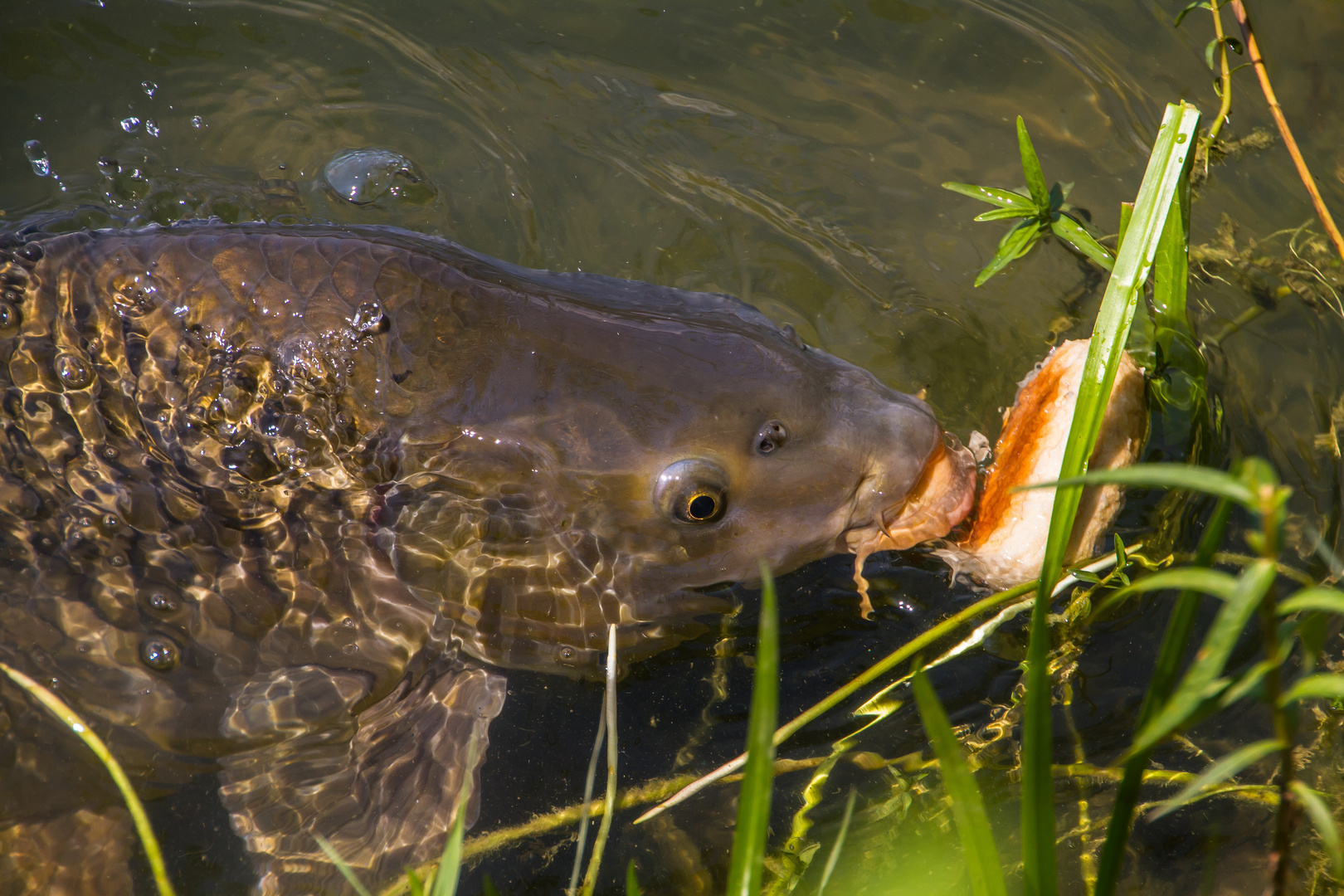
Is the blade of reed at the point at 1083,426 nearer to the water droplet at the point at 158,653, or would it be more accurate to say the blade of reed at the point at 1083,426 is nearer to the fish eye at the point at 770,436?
the fish eye at the point at 770,436

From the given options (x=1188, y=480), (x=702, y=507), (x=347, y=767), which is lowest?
(x=347, y=767)

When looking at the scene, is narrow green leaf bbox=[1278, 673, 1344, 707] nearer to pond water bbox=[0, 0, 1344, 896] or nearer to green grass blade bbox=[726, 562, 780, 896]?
green grass blade bbox=[726, 562, 780, 896]

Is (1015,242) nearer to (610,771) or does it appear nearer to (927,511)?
Answer: (927,511)

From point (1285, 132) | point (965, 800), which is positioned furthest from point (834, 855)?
point (1285, 132)

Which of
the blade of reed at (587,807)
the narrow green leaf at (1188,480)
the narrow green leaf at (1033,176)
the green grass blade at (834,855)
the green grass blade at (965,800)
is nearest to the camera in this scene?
the narrow green leaf at (1188,480)

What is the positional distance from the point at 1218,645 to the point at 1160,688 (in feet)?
1.48

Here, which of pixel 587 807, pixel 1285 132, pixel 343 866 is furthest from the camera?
pixel 1285 132

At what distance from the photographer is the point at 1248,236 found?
142 inches

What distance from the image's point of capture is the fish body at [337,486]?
2.52 meters

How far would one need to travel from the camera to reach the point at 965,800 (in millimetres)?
1628

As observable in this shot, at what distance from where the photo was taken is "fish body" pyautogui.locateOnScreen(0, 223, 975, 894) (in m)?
2.52

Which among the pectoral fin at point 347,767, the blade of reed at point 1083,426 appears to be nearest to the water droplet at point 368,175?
the pectoral fin at point 347,767

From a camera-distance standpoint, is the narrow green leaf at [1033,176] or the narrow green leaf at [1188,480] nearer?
the narrow green leaf at [1188,480]

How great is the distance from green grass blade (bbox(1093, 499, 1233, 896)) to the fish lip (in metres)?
0.97
